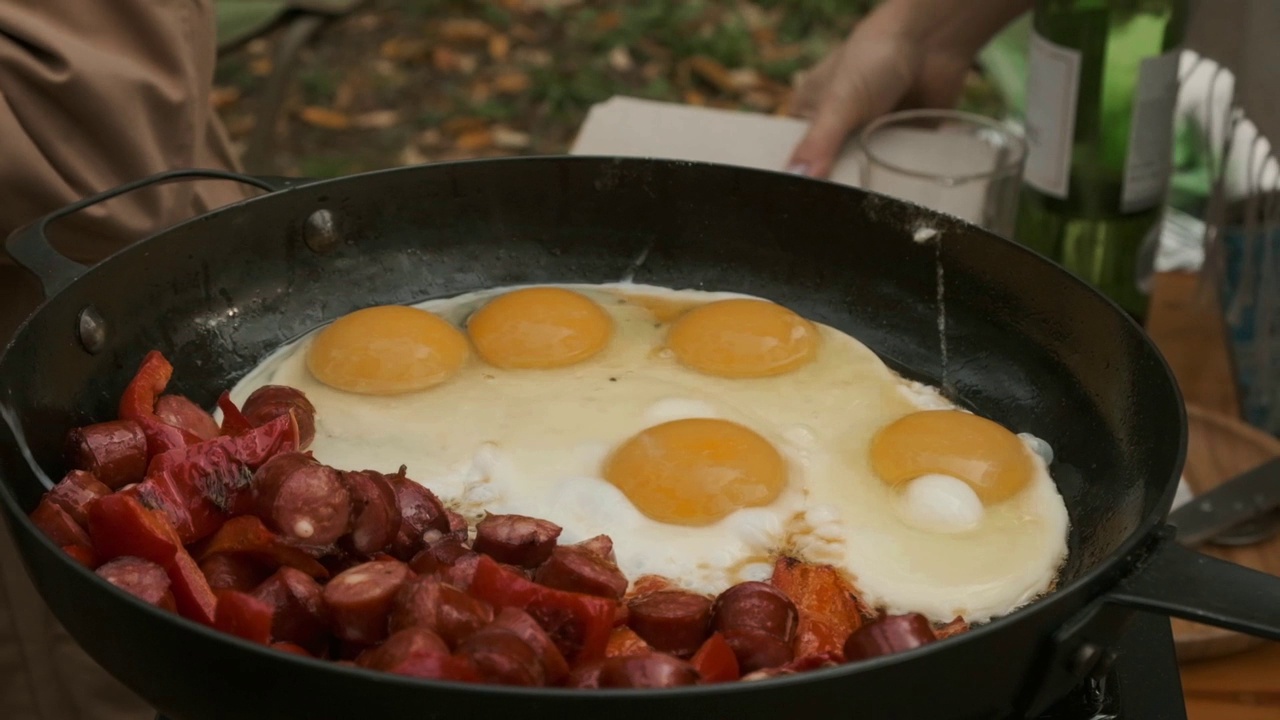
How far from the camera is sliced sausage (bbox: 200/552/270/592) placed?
45.3 inches

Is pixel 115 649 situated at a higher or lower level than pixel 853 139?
higher

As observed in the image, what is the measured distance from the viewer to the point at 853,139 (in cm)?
251

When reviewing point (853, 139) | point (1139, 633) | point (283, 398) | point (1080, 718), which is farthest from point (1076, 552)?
point (853, 139)

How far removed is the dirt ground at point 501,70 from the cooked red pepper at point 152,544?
3834 millimetres

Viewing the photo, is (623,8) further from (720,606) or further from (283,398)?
(720,606)

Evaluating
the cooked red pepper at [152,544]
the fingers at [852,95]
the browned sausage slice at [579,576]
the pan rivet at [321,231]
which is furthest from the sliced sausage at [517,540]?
the fingers at [852,95]

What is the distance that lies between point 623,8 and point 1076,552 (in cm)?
518

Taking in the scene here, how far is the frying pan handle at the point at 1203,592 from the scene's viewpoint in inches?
36.9

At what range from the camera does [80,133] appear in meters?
1.65

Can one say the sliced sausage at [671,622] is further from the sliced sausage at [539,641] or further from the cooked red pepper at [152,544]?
the cooked red pepper at [152,544]

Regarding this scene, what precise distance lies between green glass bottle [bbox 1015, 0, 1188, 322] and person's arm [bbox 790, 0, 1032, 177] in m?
0.36

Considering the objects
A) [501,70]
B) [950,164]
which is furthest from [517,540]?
[501,70]

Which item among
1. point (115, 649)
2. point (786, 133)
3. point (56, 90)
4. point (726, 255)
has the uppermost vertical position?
point (56, 90)

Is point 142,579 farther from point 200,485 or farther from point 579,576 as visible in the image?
point 579,576
